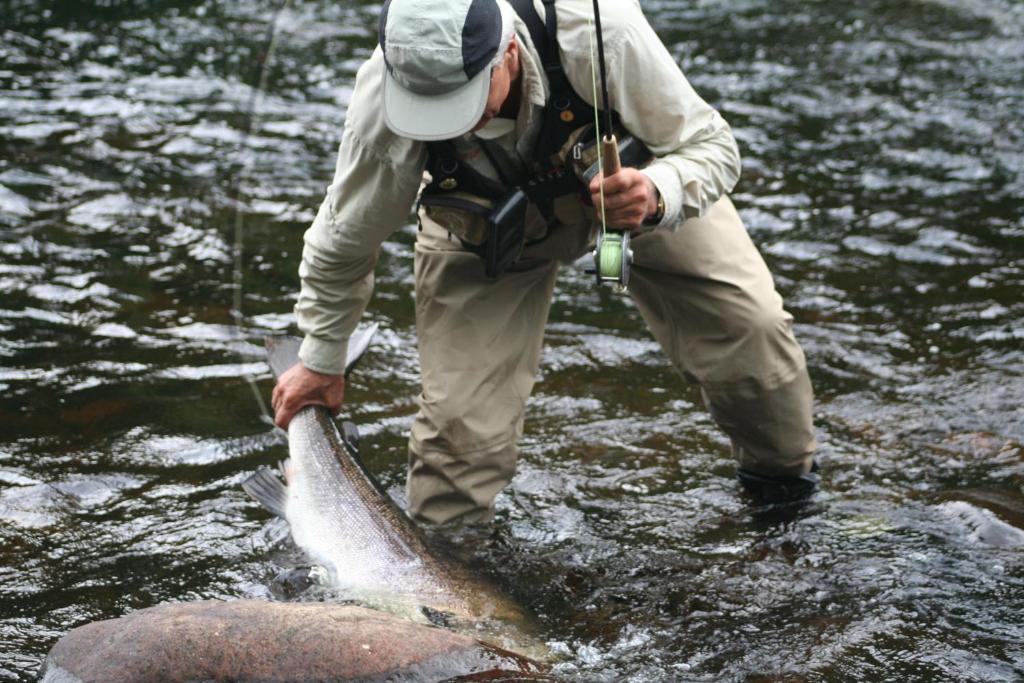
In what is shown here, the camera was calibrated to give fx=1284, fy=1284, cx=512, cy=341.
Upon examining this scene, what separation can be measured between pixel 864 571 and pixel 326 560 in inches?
76.7

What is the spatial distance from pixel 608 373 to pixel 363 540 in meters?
2.47

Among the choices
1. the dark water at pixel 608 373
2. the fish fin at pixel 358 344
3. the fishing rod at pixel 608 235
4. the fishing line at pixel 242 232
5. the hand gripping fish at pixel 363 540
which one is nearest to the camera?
the fishing rod at pixel 608 235

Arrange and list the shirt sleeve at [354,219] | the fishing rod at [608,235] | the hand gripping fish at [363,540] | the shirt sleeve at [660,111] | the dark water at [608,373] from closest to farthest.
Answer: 1. the fishing rod at [608,235]
2. the shirt sleeve at [660,111]
3. the shirt sleeve at [354,219]
4. the hand gripping fish at [363,540]
5. the dark water at [608,373]

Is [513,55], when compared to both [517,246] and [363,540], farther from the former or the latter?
[363,540]

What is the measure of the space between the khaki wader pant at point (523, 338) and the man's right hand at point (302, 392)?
0.34 metres

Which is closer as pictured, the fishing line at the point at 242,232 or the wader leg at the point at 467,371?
the wader leg at the point at 467,371

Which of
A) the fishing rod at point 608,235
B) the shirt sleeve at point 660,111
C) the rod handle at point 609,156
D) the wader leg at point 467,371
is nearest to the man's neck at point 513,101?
the shirt sleeve at point 660,111

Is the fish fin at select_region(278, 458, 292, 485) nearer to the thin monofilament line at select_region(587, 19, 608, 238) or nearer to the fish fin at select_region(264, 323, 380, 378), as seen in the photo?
the fish fin at select_region(264, 323, 380, 378)

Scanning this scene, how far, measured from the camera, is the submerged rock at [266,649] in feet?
12.0

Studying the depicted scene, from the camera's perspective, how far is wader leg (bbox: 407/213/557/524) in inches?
180

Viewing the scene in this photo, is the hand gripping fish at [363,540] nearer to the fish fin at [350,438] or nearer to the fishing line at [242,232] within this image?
the fish fin at [350,438]

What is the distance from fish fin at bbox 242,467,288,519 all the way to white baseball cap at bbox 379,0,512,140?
1.63 m

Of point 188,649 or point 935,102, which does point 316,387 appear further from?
point 935,102

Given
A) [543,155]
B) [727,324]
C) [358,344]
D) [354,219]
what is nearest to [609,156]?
[543,155]
